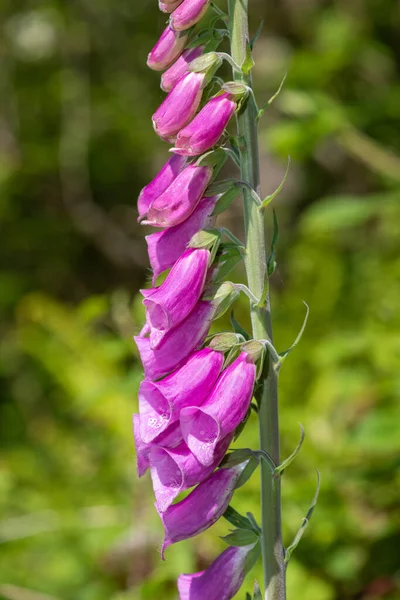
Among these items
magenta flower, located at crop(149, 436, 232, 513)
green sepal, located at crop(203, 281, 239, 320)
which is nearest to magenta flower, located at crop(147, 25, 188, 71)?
green sepal, located at crop(203, 281, 239, 320)

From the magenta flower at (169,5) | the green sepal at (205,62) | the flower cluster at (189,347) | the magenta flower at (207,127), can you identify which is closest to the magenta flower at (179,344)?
the flower cluster at (189,347)

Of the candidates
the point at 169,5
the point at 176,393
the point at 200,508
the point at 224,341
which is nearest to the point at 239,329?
the point at 224,341

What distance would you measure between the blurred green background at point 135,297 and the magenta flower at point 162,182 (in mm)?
271

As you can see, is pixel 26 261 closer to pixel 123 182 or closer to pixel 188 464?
pixel 123 182

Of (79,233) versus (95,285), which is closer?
(79,233)

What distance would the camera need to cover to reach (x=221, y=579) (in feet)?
3.84

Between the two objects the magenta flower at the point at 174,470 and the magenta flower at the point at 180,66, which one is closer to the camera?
the magenta flower at the point at 174,470

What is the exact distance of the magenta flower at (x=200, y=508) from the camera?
43.3 inches

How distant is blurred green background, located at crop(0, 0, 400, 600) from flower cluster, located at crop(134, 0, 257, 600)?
23 centimetres

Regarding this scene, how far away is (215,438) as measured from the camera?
3.46 ft

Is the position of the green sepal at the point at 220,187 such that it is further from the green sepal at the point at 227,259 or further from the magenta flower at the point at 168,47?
the magenta flower at the point at 168,47

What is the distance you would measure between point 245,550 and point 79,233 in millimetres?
5938

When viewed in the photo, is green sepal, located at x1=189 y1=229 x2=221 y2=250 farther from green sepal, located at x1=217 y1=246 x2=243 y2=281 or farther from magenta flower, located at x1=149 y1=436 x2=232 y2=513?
magenta flower, located at x1=149 y1=436 x2=232 y2=513

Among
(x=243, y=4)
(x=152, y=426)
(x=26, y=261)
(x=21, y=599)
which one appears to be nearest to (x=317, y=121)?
(x=243, y=4)
